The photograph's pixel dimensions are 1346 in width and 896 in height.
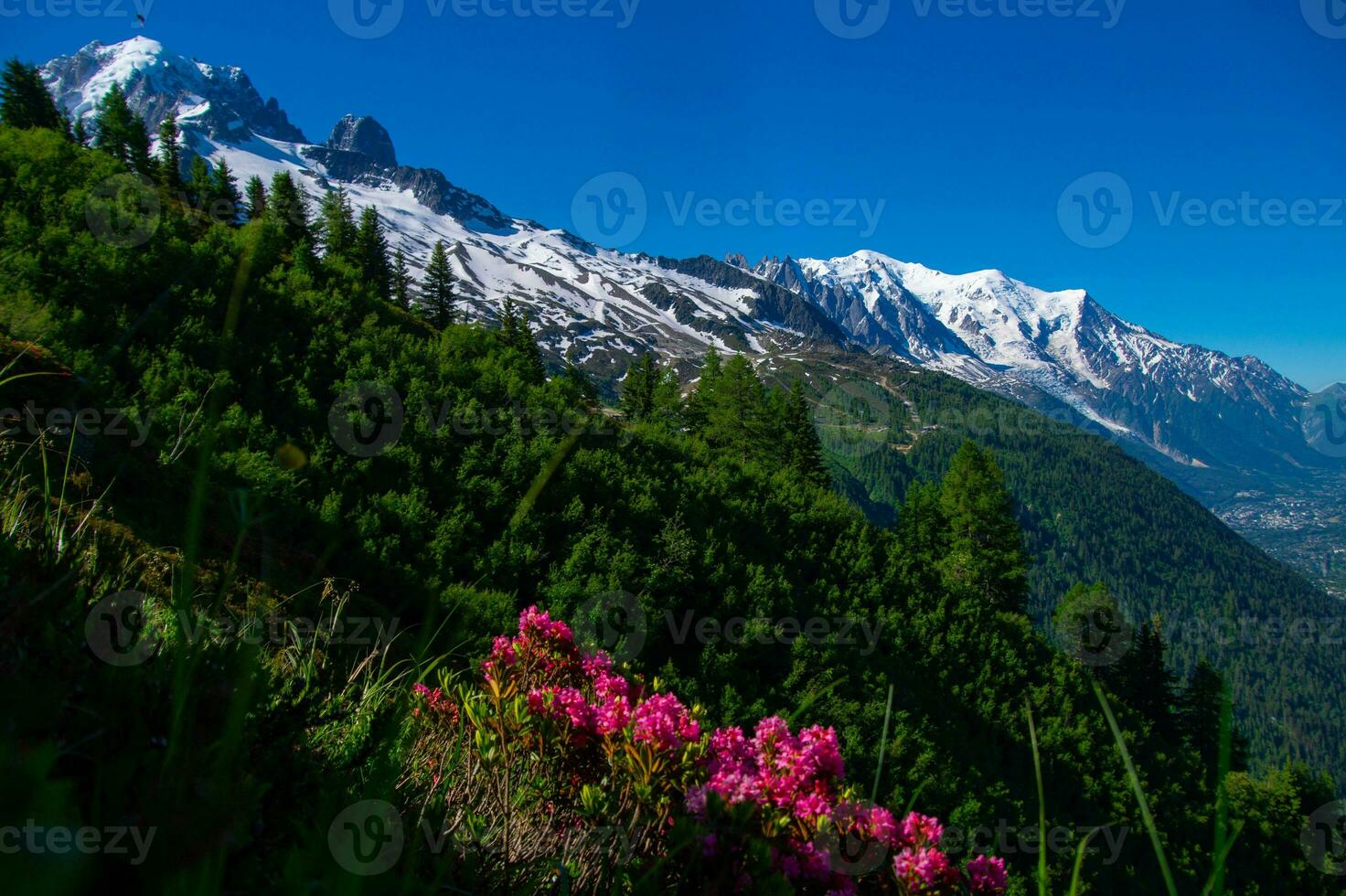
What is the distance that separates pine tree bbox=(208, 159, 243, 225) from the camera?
41.0 metres

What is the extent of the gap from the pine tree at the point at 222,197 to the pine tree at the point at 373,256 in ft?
25.1

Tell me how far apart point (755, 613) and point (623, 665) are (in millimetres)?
17253

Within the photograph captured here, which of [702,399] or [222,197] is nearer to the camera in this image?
[702,399]

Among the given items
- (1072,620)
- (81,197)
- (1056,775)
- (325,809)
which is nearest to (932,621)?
(1056,775)

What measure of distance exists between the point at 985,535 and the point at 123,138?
60310mm

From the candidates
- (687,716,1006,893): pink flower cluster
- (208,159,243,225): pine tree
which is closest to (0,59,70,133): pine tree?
(208,159,243,225): pine tree

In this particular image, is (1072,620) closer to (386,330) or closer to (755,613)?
(755,613)

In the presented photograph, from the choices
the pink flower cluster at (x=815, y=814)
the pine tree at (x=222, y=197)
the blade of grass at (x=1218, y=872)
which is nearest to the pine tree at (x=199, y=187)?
the pine tree at (x=222, y=197)

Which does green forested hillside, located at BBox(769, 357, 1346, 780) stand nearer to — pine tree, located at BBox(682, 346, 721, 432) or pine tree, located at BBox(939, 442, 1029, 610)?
pine tree, located at BBox(682, 346, 721, 432)

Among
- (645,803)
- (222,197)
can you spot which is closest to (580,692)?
(645,803)

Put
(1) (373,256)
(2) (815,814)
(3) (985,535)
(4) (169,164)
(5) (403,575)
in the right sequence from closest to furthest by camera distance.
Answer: (2) (815,814)
(5) (403,575)
(3) (985,535)
(4) (169,164)
(1) (373,256)

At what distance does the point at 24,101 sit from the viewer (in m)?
43.6

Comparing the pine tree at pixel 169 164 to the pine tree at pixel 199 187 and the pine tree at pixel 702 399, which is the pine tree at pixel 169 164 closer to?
the pine tree at pixel 199 187

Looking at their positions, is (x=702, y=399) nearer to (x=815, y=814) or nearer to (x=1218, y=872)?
(x=815, y=814)
